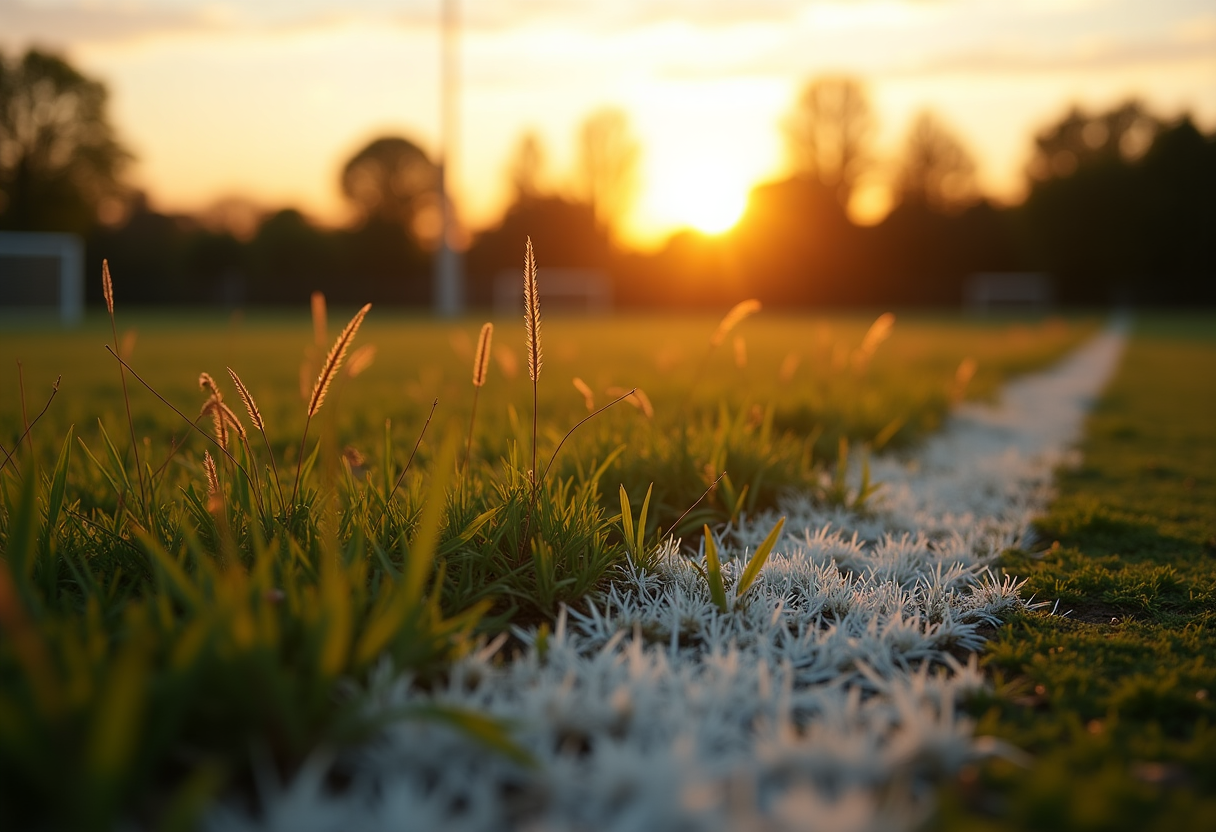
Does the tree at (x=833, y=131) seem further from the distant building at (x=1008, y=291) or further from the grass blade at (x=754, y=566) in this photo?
the grass blade at (x=754, y=566)

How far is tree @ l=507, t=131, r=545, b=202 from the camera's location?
1603 inches

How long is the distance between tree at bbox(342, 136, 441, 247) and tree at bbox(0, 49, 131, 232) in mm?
9404

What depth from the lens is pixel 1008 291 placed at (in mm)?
36562

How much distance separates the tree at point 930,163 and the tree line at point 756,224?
0.09 metres

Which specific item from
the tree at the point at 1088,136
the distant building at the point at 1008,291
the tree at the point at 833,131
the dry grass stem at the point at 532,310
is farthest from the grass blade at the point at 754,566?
the tree at the point at 1088,136

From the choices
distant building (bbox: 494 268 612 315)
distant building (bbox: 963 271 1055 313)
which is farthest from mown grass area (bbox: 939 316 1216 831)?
distant building (bbox: 963 271 1055 313)

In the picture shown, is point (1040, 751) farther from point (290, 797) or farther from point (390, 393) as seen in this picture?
point (390, 393)

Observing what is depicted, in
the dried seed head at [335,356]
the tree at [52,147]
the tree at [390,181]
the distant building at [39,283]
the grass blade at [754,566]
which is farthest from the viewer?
the tree at [390,181]

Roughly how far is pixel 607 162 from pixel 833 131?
1066 centimetres

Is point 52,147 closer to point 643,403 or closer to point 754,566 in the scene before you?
point 643,403

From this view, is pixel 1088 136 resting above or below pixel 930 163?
above

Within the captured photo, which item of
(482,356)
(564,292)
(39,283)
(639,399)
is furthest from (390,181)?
(482,356)

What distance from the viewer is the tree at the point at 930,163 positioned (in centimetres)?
4016

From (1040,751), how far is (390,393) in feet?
17.2
